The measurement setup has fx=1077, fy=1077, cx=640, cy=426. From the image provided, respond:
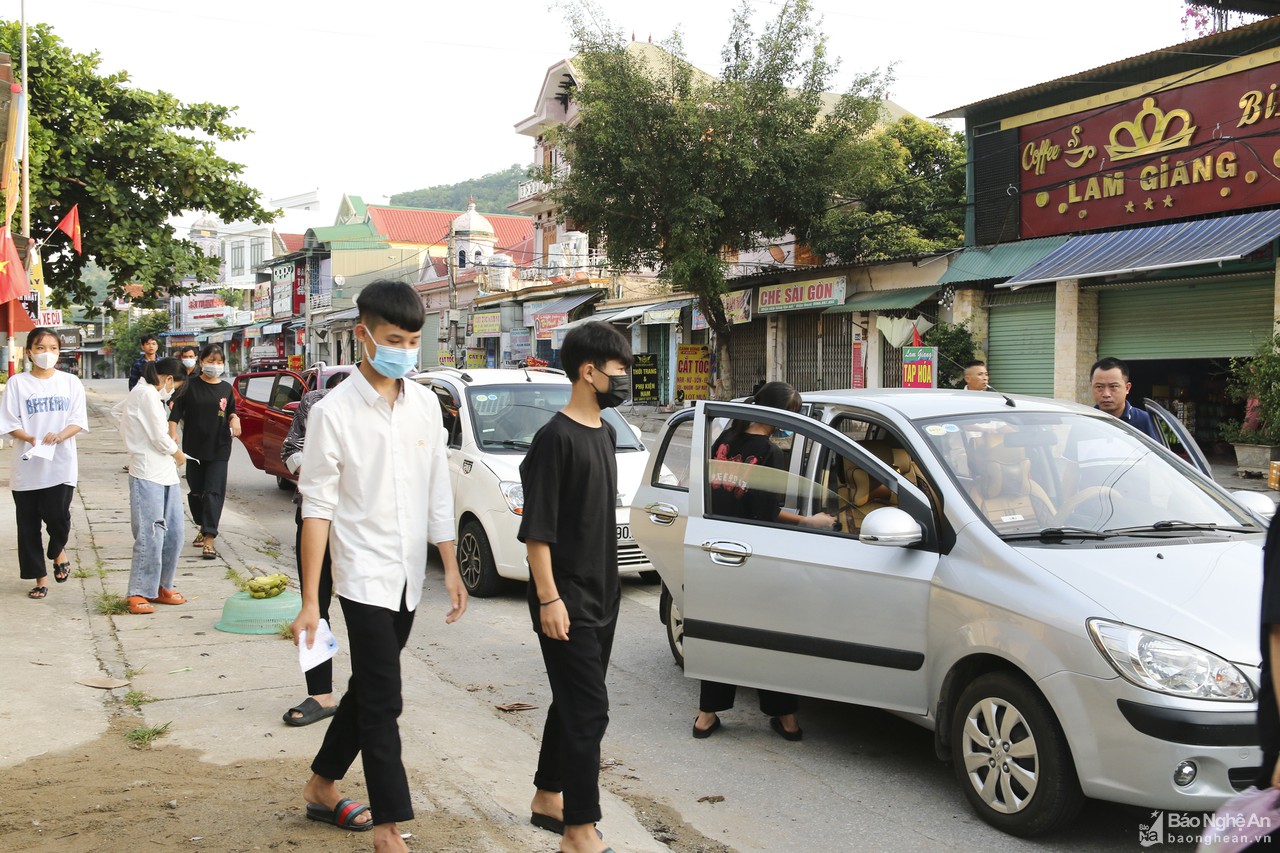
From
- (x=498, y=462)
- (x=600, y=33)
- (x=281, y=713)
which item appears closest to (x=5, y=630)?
(x=281, y=713)

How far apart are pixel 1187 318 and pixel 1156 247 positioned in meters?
1.49

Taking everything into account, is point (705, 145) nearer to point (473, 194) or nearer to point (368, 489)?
point (368, 489)

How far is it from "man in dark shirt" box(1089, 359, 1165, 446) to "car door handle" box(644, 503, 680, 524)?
2.74 metres

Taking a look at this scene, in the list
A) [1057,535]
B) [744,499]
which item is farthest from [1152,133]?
[1057,535]

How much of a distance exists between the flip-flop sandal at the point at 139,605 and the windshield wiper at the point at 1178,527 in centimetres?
579

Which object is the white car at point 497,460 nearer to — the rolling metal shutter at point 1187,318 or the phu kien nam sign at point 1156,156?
the rolling metal shutter at point 1187,318

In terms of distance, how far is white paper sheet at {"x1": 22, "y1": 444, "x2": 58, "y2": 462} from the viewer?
7.31m

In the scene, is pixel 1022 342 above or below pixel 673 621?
above

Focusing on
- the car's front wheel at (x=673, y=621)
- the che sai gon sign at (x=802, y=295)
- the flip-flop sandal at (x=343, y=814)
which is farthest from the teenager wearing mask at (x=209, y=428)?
the che sai gon sign at (x=802, y=295)

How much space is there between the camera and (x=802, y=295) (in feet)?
85.2

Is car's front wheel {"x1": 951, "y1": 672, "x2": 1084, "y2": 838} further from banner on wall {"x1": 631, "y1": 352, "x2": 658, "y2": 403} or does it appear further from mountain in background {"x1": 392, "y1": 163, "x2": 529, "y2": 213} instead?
mountain in background {"x1": 392, "y1": 163, "x2": 529, "y2": 213}

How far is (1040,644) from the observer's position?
3.78 metres

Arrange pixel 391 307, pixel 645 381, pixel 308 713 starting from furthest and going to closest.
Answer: pixel 645 381 < pixel 308 713 < pixel 391 307

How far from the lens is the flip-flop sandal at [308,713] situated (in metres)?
4.80
